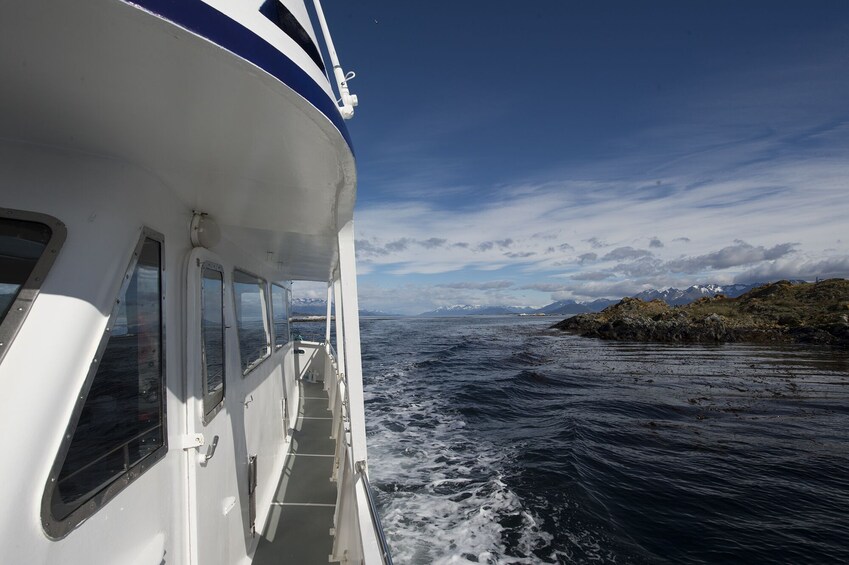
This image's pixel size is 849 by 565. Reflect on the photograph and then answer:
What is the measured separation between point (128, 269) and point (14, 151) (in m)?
0.70

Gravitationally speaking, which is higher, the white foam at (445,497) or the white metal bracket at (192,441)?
the white metal bracket at (192,441)

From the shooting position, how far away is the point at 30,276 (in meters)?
1.82

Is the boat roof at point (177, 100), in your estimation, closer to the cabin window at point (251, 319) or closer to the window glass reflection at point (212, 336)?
the window glass reflection at point (212, 336)

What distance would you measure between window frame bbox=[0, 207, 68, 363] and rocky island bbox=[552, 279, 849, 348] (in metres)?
44.7

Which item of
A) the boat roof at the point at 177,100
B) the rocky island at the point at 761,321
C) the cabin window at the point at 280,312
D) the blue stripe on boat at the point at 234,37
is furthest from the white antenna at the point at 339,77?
the rocky island at the point at 761,321

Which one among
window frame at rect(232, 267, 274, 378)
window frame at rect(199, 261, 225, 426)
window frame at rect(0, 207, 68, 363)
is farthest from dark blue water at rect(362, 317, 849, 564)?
window frame at rect(0, 207, 68, 363)

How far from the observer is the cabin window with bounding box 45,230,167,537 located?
1851mm

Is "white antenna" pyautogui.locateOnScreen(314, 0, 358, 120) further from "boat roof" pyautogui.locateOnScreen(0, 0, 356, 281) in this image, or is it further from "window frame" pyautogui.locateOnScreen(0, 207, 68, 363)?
"window frame" pyautogui.locateOnScreen(0, 207, 68, 363)

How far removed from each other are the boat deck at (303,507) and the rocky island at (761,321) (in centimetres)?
4130

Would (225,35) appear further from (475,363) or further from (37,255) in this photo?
(475,363)

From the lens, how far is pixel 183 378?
117 inches

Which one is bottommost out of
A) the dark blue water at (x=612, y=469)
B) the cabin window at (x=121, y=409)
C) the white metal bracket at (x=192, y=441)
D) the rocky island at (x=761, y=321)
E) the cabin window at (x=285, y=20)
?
the dark blue water at (x=612, y=469)

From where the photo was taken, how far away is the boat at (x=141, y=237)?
4.65ft

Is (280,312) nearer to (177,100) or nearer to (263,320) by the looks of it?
(263,320)
